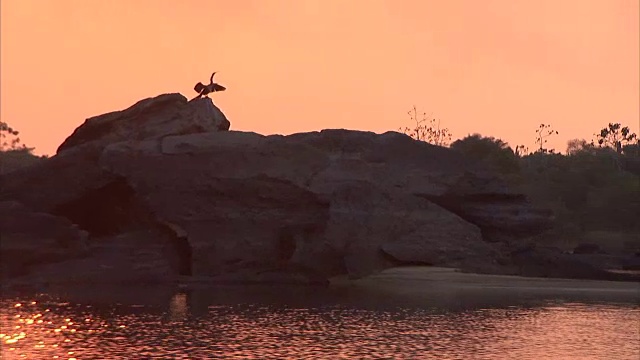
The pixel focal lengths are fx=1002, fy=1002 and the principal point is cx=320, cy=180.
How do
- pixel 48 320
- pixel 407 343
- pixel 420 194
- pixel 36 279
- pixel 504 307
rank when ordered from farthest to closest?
pixel 420 194 < pixel 36 279 < pixel 504 307 < pixel 48 320 < pixel 407 343

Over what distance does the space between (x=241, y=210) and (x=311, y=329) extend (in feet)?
76.9

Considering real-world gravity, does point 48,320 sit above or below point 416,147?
below

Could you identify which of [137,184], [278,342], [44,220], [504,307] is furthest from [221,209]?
[278,342]

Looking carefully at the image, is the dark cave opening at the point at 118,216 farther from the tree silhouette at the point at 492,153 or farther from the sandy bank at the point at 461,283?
the tree silhouette at the point at 492,153

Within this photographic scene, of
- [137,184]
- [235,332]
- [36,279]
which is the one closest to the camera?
[235,332]

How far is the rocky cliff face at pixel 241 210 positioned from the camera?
58969 millimetres

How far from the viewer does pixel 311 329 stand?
37031mm

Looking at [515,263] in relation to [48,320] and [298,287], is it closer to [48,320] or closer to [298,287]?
[298,287]

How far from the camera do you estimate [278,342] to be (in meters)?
33.7

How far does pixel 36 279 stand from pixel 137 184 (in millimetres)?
8123

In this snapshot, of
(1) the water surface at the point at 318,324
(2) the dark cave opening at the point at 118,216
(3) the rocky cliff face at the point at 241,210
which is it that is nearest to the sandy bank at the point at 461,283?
(3) the rocky cliff face at the point at 241,210

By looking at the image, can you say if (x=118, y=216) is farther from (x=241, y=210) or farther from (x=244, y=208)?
(x=244, y=208)

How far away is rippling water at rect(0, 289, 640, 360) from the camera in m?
31.6

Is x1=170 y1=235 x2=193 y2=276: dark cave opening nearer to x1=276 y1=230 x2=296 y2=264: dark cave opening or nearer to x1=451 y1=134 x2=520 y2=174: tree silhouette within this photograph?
x1=276 y1=230 x2=296 y2=264: dark cave opening
